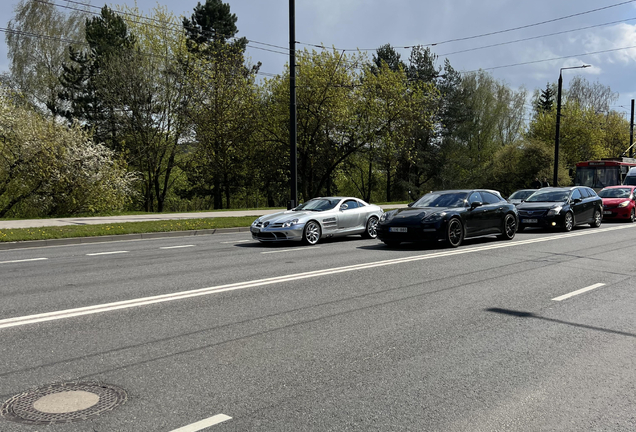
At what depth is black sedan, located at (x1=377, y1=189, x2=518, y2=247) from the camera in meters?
13.2

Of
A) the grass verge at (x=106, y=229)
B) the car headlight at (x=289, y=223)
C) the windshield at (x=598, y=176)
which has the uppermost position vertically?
the windshield at (x=598, y=176)

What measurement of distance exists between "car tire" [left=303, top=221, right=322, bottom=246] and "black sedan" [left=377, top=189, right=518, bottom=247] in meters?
1.84

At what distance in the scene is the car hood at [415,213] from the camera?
13344mm

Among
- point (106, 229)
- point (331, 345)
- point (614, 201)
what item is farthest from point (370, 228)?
point (614, 201)

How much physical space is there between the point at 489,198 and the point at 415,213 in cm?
280

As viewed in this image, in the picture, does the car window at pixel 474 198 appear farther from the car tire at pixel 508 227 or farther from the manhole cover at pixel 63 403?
the manhole cover at pixel 63 403

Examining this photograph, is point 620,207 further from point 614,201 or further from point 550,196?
point 550,196

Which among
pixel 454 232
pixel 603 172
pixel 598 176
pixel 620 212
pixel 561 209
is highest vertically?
pixel 603 172

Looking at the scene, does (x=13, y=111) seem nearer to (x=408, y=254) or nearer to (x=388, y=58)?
(x=408, y=254)

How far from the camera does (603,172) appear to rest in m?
35.1

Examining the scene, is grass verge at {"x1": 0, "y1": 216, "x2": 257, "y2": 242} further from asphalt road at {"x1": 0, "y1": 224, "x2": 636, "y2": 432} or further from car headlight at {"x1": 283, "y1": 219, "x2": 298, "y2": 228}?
asphalt road at {"x1": 0, "y1": 224, "x2": 636, "y2": 432}

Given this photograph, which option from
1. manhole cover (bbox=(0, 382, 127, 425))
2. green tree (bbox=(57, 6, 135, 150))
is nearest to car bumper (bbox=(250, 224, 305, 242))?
manhole cover (bbox=(0, 382, 127, 425))

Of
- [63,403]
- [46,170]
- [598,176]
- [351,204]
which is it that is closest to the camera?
[63,403]

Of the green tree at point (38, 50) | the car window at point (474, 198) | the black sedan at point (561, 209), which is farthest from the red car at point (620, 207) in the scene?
the green tree at point (38, 50)
